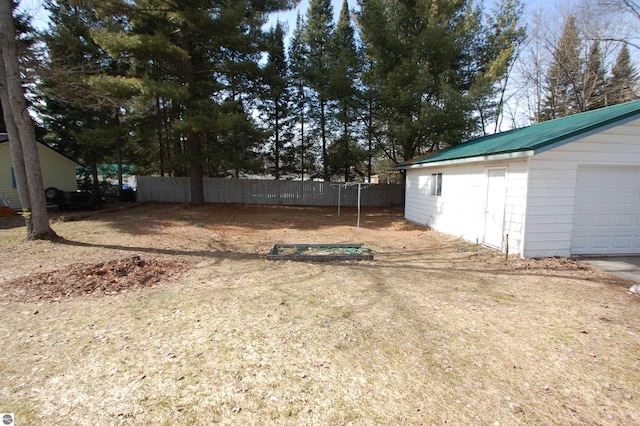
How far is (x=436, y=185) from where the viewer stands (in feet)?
34.9

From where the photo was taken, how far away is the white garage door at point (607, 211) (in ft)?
Result: 21.4

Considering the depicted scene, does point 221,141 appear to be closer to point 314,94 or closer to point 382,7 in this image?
point 314,94

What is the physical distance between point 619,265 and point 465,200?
11.6ft

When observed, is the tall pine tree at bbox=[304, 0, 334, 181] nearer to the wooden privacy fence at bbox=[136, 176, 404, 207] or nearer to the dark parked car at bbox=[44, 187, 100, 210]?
the wooden privacy fence at bbox=[136, 176, 404, 207]

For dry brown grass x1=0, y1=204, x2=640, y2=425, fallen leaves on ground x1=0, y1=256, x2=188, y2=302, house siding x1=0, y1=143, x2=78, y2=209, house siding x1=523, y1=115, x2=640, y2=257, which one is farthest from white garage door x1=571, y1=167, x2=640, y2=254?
house siding x1=0, y1=143, x2=78, y2=209

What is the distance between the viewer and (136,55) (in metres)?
11.8

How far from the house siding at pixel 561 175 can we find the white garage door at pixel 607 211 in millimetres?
226

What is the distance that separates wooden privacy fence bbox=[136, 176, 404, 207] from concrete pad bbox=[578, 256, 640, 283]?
41.0 feet

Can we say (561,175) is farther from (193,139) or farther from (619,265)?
(193,139)

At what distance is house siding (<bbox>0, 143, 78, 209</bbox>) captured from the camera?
13.8m

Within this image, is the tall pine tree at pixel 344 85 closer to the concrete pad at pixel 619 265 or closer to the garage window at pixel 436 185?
the garage window at pixel 436 185

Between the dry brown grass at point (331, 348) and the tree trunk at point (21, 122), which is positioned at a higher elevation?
the tree trunk at point (21, 122)

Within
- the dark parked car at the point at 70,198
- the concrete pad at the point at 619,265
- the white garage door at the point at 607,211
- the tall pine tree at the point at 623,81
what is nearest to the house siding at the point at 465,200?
the white garage door at the point at 607,211

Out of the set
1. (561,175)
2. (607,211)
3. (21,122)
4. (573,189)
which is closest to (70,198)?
(21,122)
